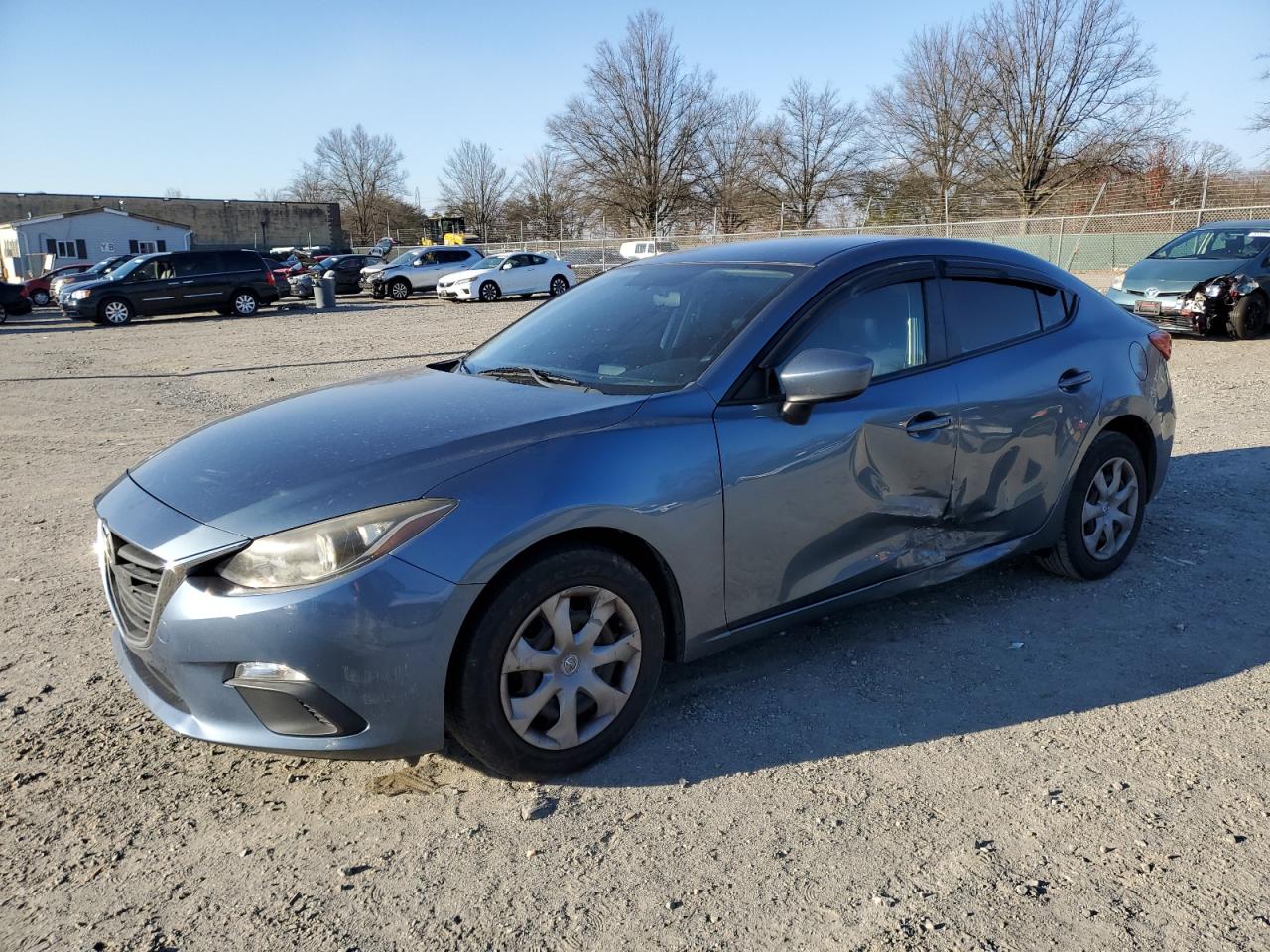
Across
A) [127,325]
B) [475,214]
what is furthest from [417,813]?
[475,214]

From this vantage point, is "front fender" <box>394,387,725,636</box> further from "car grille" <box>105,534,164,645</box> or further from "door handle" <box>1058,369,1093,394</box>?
"door handle" <box>1058,369,1093,394</box>

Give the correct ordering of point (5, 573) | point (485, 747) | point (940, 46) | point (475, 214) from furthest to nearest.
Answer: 1. point (475, 214)
2. point (940, 46)
3. point (5, 573)
4. point (485, 747)

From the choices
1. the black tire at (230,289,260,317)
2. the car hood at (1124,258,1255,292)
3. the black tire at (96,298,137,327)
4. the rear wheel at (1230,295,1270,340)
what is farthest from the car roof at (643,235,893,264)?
the black tire at (230,289,260,317)

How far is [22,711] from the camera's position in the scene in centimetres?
346

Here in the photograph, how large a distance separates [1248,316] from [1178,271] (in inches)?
42.4

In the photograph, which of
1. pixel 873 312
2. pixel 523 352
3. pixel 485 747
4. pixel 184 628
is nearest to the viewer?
pixel 184 628

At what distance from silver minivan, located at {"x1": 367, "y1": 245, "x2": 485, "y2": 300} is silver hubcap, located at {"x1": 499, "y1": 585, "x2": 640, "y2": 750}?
99.0ft

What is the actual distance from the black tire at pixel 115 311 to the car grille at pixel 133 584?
2396cm

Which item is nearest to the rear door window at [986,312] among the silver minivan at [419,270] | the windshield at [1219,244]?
the windshield at [1219,244]

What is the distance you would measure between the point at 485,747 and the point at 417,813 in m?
0.28

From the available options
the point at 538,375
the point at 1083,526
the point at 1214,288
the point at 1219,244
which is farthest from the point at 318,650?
the point at 1219,244

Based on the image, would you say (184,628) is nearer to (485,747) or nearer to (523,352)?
(485,747)

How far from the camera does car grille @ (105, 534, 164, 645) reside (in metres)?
2.76

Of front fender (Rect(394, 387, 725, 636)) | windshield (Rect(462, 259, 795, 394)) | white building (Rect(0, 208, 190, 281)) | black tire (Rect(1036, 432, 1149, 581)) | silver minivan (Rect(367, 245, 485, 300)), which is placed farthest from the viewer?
white building (Rect(0, 208, 190, 281))
